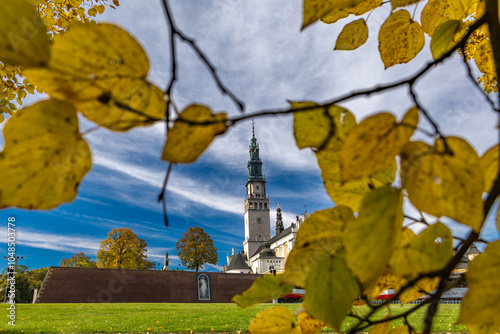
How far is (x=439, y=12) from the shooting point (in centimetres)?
31

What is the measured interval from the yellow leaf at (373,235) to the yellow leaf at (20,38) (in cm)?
16

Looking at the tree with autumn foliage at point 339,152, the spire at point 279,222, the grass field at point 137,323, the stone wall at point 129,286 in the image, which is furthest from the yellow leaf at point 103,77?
the spire at point 279,222

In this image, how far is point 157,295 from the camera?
14203 millimetres

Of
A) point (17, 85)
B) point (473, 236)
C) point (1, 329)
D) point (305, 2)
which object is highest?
point (17, 85)

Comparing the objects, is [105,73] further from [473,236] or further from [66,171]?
[473,236]

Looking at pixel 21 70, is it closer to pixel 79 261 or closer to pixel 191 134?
pixel 191 134

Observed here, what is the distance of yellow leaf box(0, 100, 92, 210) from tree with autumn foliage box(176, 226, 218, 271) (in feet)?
76.8

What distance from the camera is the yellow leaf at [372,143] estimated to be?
160 millimetres

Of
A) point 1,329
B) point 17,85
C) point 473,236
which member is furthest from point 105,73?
point 1,329

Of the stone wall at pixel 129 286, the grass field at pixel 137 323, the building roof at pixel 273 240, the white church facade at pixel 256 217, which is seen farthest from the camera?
the white church facade at pixel 256 217

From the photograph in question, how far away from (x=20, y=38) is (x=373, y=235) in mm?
176

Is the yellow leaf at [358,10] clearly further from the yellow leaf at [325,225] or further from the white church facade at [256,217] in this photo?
the white church facade at [256,217]

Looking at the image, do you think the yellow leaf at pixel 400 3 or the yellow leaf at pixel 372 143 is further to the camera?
the yellow leaf at pixel 400 3

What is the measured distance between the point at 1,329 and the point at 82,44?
6.72 metres
